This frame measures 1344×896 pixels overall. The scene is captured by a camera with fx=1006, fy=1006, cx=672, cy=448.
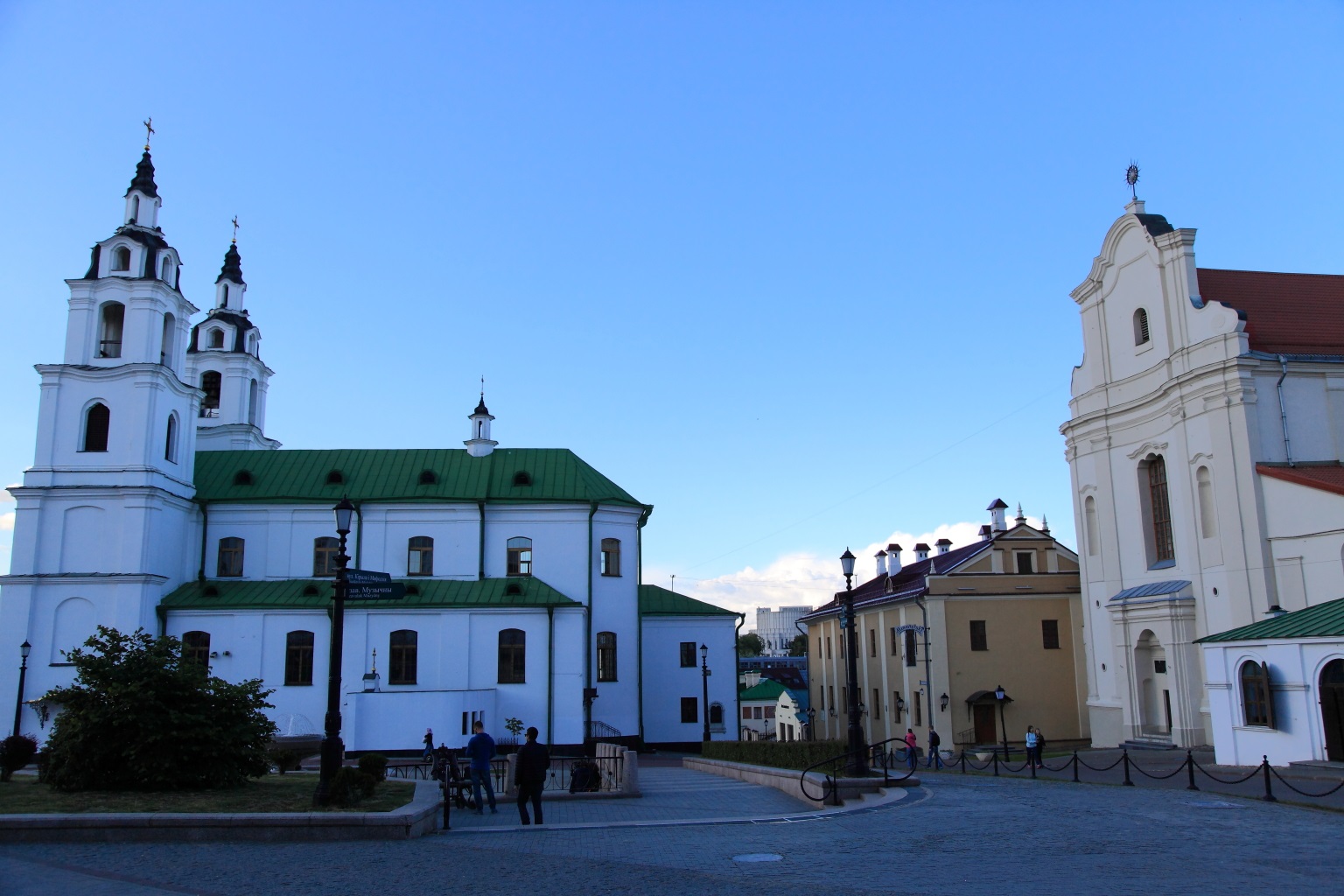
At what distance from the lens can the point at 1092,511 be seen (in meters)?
40.1

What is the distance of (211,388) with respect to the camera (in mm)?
50406

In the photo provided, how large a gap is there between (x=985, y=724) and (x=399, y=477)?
2732 cm

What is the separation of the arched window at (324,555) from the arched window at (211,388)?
42.3 ft

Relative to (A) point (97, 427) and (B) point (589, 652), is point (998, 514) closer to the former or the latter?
(B) point (589, 652)

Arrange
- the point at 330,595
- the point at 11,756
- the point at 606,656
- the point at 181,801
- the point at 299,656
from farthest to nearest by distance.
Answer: the point at 606,656 → the point at 330,595 → the point at 299,656 → the point at 11,756 → the point at 181,801

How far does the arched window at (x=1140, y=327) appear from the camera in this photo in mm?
37406

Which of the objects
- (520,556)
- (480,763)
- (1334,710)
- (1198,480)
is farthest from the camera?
(520,556)

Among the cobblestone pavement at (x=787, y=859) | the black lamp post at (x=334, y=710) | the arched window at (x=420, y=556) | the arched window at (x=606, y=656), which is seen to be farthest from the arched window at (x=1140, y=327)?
the black lamp post at (x=334, y=710)

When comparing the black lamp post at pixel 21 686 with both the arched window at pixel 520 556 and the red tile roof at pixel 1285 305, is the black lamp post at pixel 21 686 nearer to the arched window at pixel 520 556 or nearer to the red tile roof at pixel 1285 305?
the arched window at pixel 520 556

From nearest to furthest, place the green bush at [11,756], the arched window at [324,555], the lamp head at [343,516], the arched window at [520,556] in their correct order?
the lamp head at [343,516]
the green bush at [11,756]
the arched window at [324,555]
the arched window at [520,556]

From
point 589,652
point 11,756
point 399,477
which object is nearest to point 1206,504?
point 589,652

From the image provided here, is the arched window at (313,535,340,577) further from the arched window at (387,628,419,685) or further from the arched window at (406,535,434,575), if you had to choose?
the arched window at (387,628,419,685)

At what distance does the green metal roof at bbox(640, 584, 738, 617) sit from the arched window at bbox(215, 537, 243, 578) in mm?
16878

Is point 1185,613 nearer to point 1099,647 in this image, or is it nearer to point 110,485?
point 1099,647
